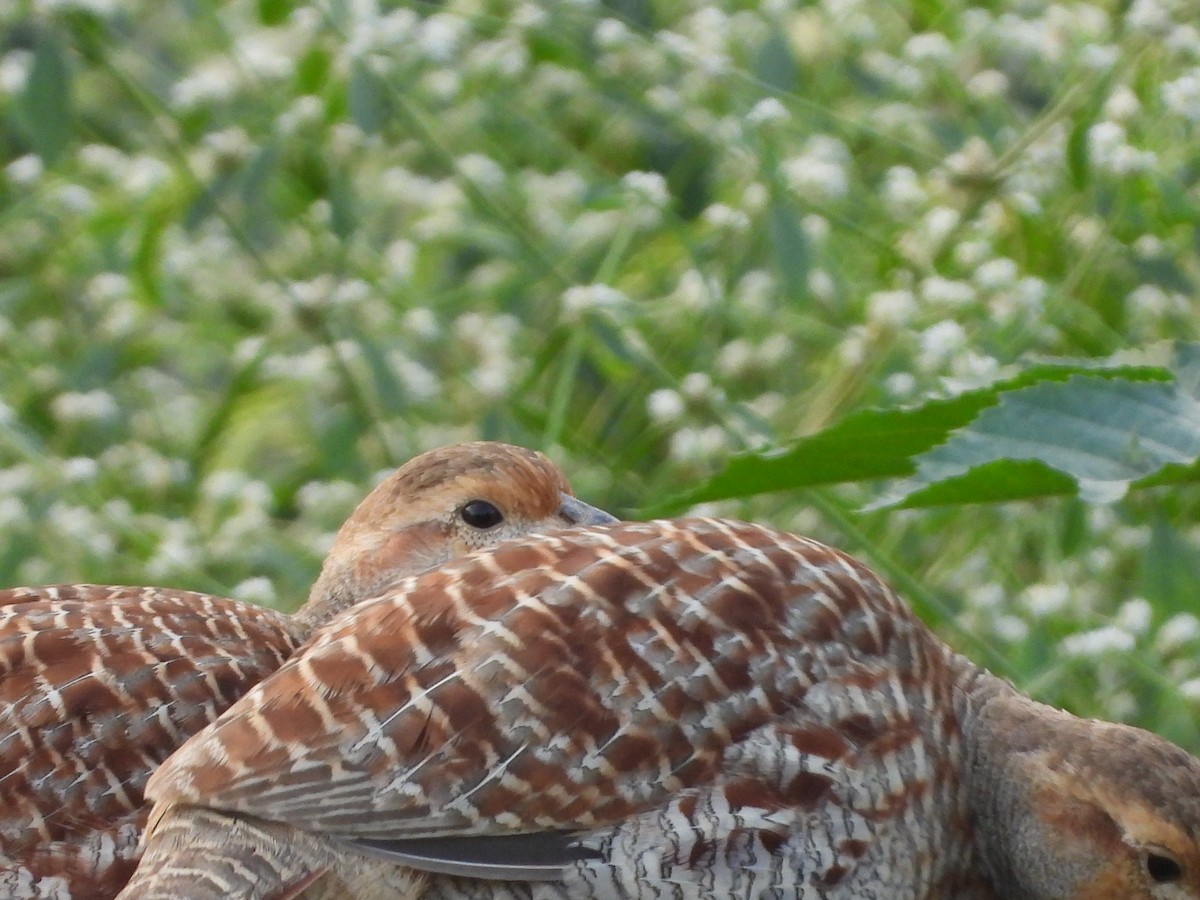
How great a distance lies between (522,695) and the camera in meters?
2.24

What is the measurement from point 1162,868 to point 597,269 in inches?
88.0

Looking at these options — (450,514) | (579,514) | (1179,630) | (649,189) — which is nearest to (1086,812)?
(1179,630)

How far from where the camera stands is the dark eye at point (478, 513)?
316cm

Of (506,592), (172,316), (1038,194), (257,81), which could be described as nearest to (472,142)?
(257,81)

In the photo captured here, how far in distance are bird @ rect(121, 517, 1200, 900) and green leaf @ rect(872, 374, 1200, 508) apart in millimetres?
826

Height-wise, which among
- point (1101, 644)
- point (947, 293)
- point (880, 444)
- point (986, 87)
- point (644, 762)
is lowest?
point (1101, 644)

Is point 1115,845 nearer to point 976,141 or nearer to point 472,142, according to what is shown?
point 976,141

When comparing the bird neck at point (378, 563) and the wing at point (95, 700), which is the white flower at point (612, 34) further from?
the wing at point (95, 700)

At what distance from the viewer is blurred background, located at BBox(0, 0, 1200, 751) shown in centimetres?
366

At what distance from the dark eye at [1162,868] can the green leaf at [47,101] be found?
2328 millimetres

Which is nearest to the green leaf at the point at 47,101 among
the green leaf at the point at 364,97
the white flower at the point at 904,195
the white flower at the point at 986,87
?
the green leaf at the point at 364,97

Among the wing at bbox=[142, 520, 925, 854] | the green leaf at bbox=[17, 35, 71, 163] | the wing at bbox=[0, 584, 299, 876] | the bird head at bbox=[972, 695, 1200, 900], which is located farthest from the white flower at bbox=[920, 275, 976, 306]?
the green leaf at bbox=[17, 35, 71, 163]

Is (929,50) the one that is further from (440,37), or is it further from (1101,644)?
(1101,644)

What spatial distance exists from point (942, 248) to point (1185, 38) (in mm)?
672
